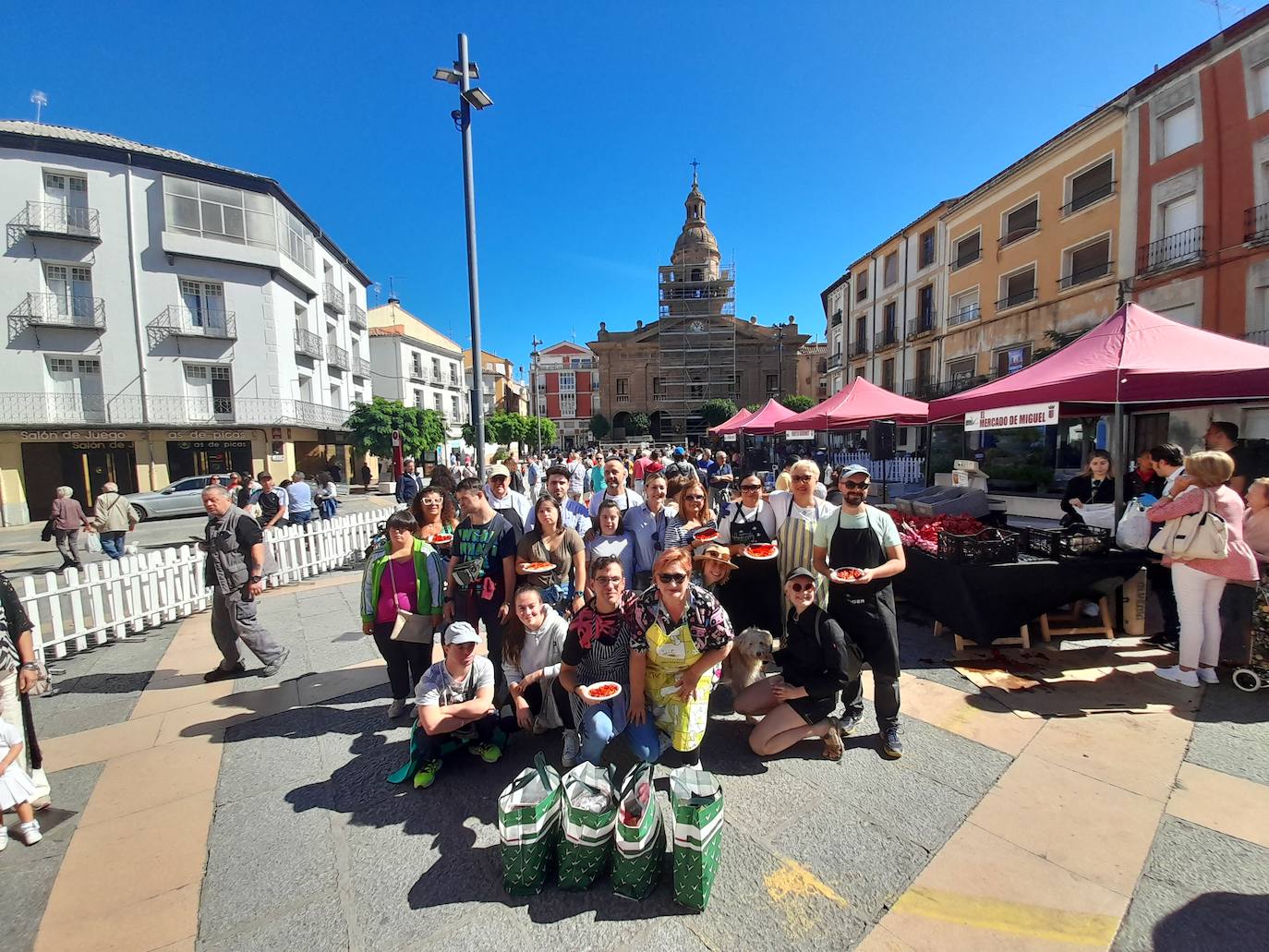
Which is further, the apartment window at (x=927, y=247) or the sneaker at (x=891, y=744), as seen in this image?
the apartment window at (x=927, y=247)

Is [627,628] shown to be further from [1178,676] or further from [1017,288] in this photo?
[1017,288]

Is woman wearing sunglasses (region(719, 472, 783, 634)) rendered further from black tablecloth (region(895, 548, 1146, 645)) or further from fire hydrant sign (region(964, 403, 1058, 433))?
fire hydrant sign (region(964, 403, 1058, 433))

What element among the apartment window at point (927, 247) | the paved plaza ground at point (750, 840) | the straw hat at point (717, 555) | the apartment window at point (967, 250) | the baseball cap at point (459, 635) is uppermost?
the apartment window at point (927, 247)

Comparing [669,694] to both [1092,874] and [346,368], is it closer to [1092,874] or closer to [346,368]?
[1092,874]

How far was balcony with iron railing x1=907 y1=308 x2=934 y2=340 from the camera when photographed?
24.4m

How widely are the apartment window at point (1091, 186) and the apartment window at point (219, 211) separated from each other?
30373mm

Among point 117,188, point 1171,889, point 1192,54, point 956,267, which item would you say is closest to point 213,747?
point 1171,889

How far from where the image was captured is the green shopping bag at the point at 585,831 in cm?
221

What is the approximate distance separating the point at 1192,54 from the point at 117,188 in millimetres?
34585

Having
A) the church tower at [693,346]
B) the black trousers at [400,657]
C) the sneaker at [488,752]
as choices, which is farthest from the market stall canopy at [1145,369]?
the church tower at [693,346]

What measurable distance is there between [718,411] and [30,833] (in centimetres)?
4489

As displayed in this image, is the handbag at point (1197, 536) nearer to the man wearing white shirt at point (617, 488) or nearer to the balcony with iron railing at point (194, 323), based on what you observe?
the man wearing white shirt at point (617, 488)

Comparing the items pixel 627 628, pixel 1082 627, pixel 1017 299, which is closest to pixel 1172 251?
pixel 1017 299

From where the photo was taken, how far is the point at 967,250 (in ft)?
72.9
